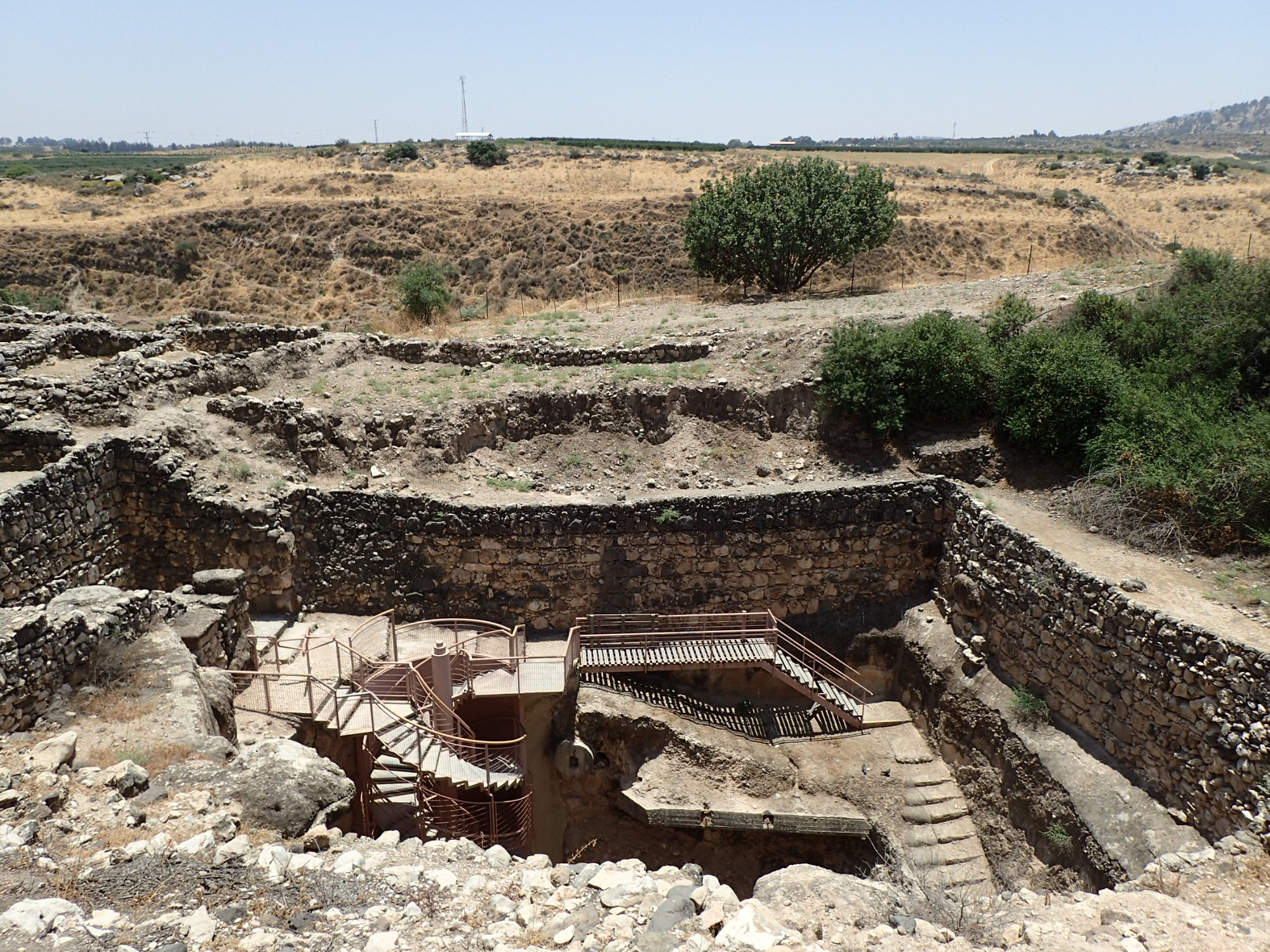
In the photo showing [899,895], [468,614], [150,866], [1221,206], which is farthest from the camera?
[1221,206]

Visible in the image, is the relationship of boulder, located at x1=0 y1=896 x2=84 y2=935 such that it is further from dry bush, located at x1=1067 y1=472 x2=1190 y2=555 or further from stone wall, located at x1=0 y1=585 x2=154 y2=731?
dry bush, located at x1=1067 y1=472 x2=1190 y2=555

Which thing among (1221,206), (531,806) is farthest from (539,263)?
(1221,206)

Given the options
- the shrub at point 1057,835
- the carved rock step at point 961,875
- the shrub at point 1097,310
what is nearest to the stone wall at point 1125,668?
the shrub at point 1057,835

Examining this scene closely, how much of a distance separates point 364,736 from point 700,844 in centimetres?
499

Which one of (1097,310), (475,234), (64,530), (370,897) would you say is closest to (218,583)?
(64,530)

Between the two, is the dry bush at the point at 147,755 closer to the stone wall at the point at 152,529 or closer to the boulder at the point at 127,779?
the boulder at the point at 127,779

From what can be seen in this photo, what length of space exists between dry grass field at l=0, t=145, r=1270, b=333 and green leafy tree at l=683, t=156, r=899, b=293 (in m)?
2.69

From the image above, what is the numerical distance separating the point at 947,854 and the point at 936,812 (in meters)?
0.61

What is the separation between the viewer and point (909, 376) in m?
15.8

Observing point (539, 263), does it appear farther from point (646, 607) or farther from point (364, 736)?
point (364, 736)

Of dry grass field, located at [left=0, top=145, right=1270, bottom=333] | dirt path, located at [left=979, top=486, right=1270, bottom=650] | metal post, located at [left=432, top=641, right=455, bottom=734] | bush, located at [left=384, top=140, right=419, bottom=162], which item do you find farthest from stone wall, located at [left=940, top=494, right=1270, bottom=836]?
bush, located at [left=384, top=140, right=419, bottom=162]

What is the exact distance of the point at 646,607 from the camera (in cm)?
1409

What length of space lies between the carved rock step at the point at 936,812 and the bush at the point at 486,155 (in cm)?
5239

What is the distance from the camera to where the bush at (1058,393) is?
14258mm
